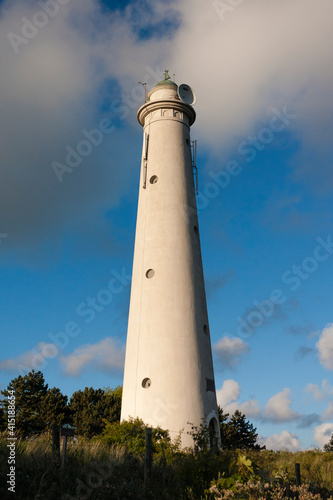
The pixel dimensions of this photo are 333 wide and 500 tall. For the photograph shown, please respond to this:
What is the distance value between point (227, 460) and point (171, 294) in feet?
32.3

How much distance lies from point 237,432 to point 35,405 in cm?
1880

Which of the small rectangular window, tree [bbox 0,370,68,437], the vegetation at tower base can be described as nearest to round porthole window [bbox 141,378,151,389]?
the small rectangular window

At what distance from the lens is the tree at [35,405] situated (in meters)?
38.1

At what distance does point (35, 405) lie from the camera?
4009 cm

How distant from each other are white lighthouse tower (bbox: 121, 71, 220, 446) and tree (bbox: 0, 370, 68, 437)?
66.4ft

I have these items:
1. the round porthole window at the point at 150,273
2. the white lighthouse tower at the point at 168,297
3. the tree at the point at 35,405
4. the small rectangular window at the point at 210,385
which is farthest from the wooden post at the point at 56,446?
the tree at the point at 35,405

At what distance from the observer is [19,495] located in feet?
34.2

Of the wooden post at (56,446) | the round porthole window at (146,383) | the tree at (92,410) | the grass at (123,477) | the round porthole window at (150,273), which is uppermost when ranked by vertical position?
the round porthole window at (150,273)

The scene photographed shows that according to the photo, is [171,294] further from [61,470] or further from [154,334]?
[61,470]

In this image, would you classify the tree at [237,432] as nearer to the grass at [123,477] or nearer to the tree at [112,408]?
the tree at [112,408]

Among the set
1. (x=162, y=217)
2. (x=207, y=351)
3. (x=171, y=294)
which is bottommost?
(x=207, y=351)

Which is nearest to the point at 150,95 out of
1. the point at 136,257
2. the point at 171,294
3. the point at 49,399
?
the point at 136,257

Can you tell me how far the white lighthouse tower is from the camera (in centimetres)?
2014

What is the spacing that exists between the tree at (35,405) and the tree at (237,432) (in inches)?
570
